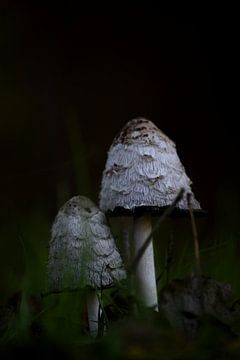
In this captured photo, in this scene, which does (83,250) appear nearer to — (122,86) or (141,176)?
(141,176)

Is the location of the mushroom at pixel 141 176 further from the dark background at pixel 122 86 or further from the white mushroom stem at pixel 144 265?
the dark background at pixel 122 86

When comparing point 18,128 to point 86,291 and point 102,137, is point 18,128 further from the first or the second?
point 86,291

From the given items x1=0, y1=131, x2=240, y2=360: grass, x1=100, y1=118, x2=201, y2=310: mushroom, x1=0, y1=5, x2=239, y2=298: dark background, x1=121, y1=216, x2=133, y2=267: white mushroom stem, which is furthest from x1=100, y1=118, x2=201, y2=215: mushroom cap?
x1=0, y1=5, x2=239, y2=298: dark background

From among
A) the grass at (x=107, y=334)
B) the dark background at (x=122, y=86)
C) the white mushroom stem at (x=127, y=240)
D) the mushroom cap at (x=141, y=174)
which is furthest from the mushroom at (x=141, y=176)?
the dark background at (x=122, y=86)

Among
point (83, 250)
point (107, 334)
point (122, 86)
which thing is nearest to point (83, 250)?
point (83, 250)

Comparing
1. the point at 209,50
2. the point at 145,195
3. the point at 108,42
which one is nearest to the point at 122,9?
the point at 108,42

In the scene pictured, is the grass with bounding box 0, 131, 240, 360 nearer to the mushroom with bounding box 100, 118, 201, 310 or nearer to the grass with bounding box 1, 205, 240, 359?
the grass with bounding box 1, 205, 240, 359
